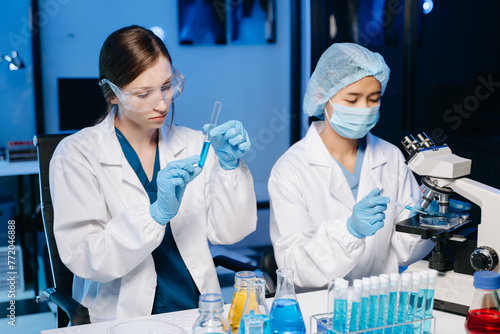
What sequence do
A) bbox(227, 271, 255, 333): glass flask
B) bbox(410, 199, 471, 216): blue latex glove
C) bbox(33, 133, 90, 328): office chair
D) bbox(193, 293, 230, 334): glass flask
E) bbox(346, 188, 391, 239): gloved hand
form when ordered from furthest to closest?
bbox(33, 133, 90, 328): office chair < bbox(410, 199, 471, 216): blue latex glove < bbox(346, 188, 391, 239): gloved hand < bbox(227, 271, 255, 333): glass flask < bbox(193, 293, 230, 334): glass flask

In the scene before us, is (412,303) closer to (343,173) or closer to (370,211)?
(370,211)

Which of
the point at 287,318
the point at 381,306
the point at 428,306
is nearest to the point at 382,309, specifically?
the point at 381,306

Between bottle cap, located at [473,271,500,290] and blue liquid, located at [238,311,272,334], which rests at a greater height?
bottle cap, located at [473,271,500,290]

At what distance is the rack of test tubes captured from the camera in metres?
1.18

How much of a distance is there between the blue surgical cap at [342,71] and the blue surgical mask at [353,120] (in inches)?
3.6

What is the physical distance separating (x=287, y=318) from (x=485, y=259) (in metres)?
0.60

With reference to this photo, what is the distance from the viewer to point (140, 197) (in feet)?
6.10

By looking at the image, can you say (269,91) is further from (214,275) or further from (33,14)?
(214,275)

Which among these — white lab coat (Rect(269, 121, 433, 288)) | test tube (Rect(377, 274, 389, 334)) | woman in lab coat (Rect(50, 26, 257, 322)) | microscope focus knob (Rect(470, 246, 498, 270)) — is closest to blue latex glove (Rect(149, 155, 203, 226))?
woman in lab coat (Rect(50, 26, 257, 322))

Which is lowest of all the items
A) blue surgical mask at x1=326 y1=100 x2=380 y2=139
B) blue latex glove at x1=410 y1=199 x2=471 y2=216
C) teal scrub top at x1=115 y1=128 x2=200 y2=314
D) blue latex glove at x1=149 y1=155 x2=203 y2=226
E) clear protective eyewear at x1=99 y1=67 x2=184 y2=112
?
teal scrub top at x1=115 y1=128 x2=200 y2=314

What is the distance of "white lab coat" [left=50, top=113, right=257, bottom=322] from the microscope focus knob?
747 millimetres

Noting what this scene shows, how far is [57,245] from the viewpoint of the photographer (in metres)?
1.78

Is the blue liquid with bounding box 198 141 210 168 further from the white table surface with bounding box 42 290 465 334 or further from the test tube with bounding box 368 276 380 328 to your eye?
the test tube with bounding box 368 276 380 328

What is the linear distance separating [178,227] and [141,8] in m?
3.43
